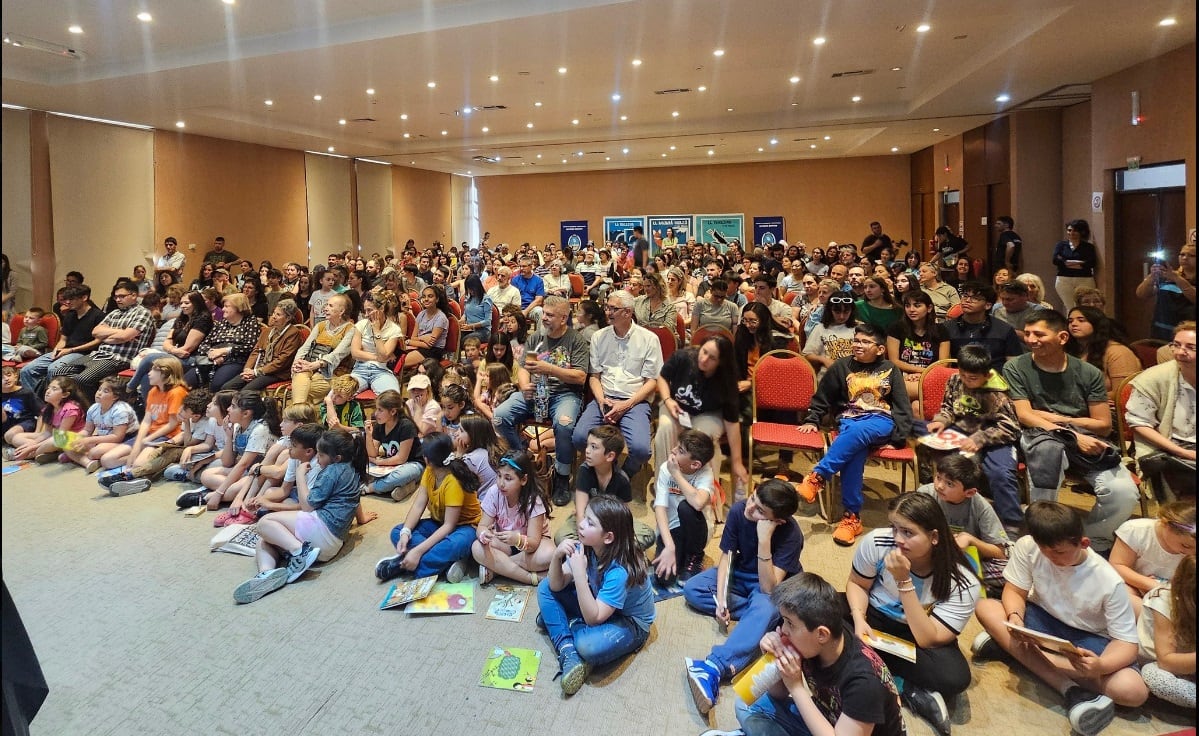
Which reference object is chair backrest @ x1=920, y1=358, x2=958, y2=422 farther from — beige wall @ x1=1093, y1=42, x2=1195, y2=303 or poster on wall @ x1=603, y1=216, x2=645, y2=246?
poster on wall @ x1=603, y1=216, x2=645, y2=246

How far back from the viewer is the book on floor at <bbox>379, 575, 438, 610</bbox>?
127 inches

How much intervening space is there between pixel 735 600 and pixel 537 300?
17.0 feet

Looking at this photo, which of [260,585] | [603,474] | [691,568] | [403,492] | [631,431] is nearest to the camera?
[260,585]

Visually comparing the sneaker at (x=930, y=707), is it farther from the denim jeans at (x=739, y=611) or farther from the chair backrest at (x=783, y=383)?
the chair backrest at (x=783, y=383)

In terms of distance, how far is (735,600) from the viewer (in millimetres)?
3051

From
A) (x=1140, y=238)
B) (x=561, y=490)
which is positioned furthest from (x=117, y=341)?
(x=1140, y=238)

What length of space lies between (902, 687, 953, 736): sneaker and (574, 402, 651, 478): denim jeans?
82.5 inches

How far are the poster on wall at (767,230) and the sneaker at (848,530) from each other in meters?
15.6

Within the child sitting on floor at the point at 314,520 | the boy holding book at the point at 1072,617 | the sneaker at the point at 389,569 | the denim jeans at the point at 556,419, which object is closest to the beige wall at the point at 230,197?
the denim jeans at the point at 556,419

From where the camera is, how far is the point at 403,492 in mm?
4676

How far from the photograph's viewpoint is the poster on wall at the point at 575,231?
68.5 feet

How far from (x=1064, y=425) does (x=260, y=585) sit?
407 centimetres

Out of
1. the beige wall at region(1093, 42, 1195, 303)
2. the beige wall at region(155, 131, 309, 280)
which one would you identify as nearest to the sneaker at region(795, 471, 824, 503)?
the beige wall at region(1093, 42, 1195, 303)

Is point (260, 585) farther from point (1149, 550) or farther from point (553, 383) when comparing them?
point (1149, 550)
